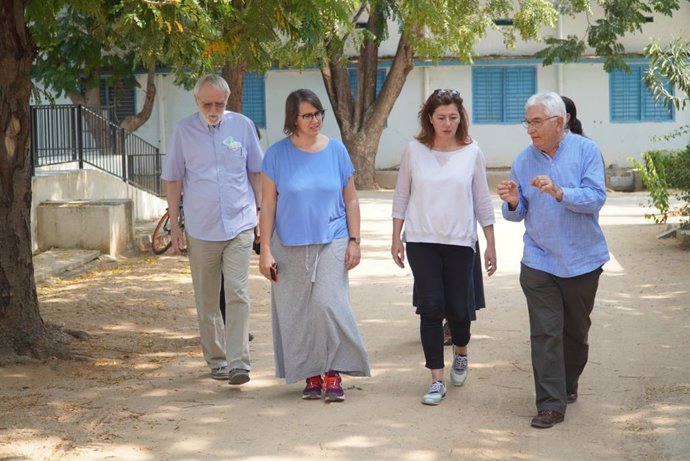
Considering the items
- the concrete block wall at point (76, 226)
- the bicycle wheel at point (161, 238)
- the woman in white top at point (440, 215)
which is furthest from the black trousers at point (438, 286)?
the bicycle wheel at point (161, 238)

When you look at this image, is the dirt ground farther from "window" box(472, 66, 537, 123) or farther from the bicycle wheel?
"window" box(472, 66, 537, 123)

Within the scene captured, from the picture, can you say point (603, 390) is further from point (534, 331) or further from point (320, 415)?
point (320, 415)

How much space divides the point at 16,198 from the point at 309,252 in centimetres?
269

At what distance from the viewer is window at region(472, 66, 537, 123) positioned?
31.8 metres

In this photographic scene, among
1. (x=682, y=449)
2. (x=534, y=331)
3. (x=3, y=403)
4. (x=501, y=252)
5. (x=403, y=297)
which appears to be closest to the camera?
(x=682, y=449)

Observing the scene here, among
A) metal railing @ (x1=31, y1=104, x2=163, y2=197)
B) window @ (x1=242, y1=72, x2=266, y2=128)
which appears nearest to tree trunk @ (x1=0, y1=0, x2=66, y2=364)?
metal railing @ (x1=31, y1=104, x2=163, y2=197)

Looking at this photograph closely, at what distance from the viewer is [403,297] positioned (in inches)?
455

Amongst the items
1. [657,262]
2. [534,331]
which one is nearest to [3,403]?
[534,331]

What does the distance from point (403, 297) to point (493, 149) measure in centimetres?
2094

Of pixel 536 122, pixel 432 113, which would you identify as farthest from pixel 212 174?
pixel 536 122

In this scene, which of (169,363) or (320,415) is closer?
(320,415)

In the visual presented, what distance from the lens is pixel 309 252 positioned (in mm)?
7062

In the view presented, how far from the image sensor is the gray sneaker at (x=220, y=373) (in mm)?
7773

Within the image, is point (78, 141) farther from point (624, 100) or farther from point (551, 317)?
point (624, 100)
